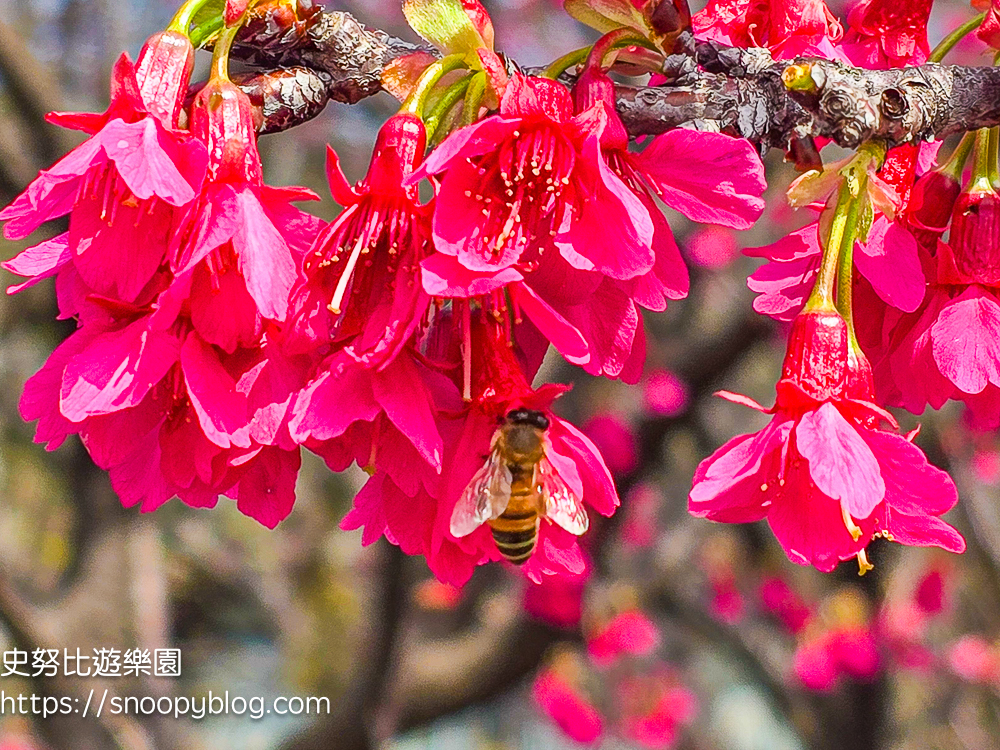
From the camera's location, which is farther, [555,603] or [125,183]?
[555,603]

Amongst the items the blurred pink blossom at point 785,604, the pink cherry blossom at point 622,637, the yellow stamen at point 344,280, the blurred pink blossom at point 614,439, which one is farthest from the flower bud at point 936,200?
the blurred pink blossom at point 785,604

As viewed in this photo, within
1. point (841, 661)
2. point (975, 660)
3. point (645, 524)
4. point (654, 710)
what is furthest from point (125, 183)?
point (975, 660)

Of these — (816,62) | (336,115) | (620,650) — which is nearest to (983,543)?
(620,650)

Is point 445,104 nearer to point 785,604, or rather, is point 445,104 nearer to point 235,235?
point 235,235

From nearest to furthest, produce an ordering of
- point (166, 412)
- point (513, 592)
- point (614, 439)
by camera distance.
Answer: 1. point (166, 412)
2. point (614, 439)
3. point (513, 592)

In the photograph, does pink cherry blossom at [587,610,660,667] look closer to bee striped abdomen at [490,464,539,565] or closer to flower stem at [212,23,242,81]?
bee striped abdomen at [490,464,539,565]

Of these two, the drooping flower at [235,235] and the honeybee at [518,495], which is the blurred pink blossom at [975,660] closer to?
the honeybee at [518,495]
